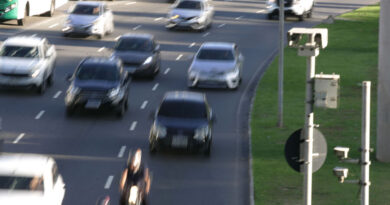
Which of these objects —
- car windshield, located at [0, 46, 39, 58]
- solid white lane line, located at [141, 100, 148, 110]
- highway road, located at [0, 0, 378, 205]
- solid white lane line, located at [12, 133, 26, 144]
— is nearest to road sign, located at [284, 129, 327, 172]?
highway road, located at [0, 0, 378, 205]

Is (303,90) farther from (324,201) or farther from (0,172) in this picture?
(0,172)

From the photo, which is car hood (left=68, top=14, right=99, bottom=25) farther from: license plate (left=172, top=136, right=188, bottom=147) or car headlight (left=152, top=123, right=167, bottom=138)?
license plate (left=172, top=136, right=188, bottom=147)

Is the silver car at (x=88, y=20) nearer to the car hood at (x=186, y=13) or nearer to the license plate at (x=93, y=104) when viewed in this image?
the car hood at (x=186, y=13)

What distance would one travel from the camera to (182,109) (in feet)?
108

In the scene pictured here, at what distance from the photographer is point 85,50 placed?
5097cm

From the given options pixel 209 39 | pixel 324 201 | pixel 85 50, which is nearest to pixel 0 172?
pixel 324 201

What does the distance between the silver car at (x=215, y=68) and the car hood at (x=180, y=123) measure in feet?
35.5

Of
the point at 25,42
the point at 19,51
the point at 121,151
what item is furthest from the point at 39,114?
the point at 121,151

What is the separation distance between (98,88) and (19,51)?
5.50 meters

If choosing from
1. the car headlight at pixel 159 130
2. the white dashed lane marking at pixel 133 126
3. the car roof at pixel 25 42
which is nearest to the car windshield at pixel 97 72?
the white dashed lane marking at pixel 133 126

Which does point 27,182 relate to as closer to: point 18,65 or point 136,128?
point 136,128

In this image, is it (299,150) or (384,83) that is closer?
(299,150)

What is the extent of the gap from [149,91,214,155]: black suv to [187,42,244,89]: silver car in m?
10.1

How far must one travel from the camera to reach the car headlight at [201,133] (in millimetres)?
31953
